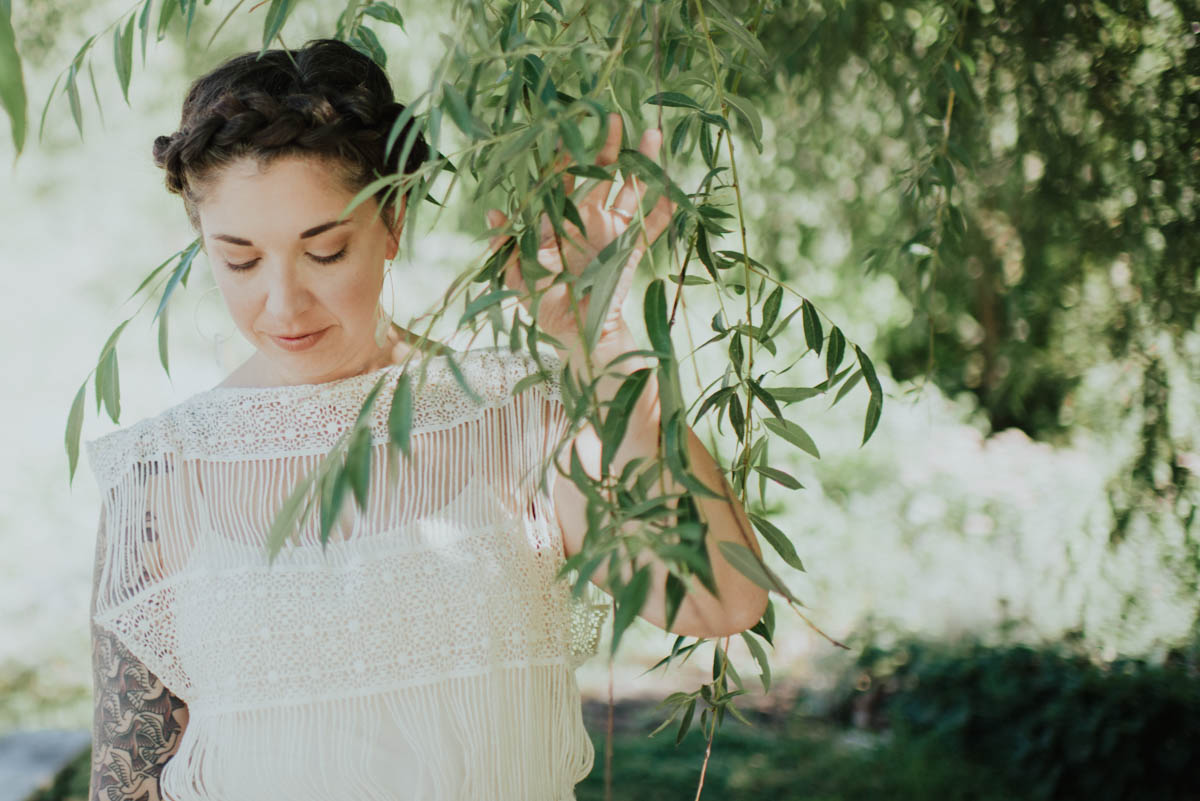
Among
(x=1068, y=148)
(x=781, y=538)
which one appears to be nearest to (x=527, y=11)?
(x=781, y=538)

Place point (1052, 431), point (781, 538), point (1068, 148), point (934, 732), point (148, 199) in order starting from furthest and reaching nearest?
1. point (148, 199)
2. point (1052, 431)
3. point (934, 732)
4. point (1068, 148)
5. point (781, 538)

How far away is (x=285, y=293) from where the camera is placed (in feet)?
3.81

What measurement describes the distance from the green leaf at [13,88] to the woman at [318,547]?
1.97 ft

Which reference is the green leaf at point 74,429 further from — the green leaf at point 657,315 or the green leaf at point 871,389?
the green leaf at point 871,389

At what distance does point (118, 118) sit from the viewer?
564 centimetres

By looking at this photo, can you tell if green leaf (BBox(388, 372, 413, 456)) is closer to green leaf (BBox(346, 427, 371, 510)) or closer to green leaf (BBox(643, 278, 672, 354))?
green leaf (BBox(346, 427, 371, 510))

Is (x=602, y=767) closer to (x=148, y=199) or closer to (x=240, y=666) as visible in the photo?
(x=240, y=666)

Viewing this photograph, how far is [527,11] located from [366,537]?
0.63m

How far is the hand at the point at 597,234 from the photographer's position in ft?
3.02

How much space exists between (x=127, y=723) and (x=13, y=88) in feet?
3.26

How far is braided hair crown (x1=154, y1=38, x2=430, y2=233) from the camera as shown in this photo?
1.16m

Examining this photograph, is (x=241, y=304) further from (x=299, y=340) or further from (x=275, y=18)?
(x=275, y=18)

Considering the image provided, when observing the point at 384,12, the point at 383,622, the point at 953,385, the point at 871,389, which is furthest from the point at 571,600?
the point at 953,385

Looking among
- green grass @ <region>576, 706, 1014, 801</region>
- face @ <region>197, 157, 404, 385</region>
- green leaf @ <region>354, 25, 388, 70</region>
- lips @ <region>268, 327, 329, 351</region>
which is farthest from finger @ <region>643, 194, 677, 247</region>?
green grass @ <region>576, 706, 1014, 801</region>
